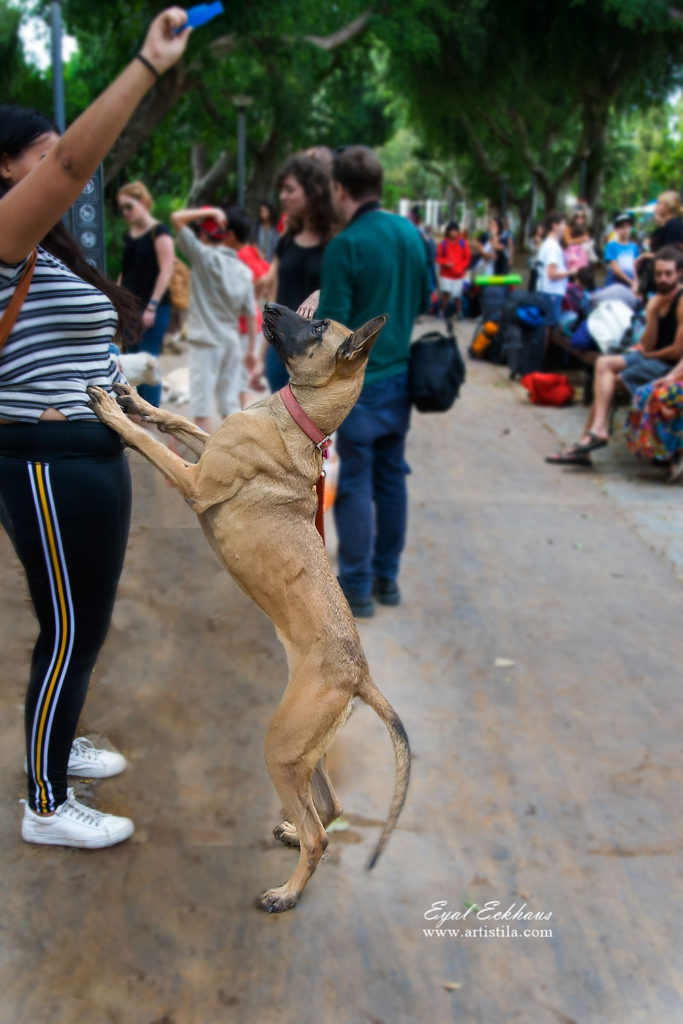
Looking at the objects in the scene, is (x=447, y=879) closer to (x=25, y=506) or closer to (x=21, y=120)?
(x=25, y=506)

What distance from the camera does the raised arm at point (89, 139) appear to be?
79.4 inches

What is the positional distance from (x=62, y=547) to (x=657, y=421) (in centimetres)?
607

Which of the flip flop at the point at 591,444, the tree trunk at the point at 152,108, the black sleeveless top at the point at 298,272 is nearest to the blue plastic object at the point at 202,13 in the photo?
the black sleeveless top at the point at 298,272

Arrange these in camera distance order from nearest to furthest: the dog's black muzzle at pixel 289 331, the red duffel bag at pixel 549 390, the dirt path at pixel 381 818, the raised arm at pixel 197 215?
the dog's black muzzle at pixel 289 331
the dirt path at pixel 381 818
the raised arm at pixel 197 215
the red duffel bag at pixel 549 390

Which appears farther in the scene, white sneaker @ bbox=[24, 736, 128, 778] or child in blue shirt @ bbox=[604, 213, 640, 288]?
child in blue shirt @ bbox=[604, 213, 640, 288]

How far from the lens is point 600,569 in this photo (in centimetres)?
605

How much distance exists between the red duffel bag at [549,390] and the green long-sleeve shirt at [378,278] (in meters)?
6.33

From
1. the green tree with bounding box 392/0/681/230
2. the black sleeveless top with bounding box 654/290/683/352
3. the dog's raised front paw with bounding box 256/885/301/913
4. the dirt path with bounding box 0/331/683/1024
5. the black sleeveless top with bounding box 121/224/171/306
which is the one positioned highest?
the green tree with bounding box 392/0/681/230

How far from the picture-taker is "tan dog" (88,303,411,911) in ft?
6.39

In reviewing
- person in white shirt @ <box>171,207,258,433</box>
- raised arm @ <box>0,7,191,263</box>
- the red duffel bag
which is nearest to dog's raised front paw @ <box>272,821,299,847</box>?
raised arm @ <box>0,7,191,263</box>

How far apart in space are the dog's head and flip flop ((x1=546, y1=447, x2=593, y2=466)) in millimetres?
6802

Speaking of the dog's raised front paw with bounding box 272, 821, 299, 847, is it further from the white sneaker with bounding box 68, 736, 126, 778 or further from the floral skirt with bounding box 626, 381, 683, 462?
the floral skirt with bounding box 626, 381, 683, 462

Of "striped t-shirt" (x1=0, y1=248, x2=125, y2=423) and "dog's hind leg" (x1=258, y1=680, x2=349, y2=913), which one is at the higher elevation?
"striped t-shirt" (x1=0, y1=248, x2=125, y2=423)

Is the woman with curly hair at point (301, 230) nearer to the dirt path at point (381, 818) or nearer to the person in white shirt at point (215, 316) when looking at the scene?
the person in white shirt at point (215, 316)
